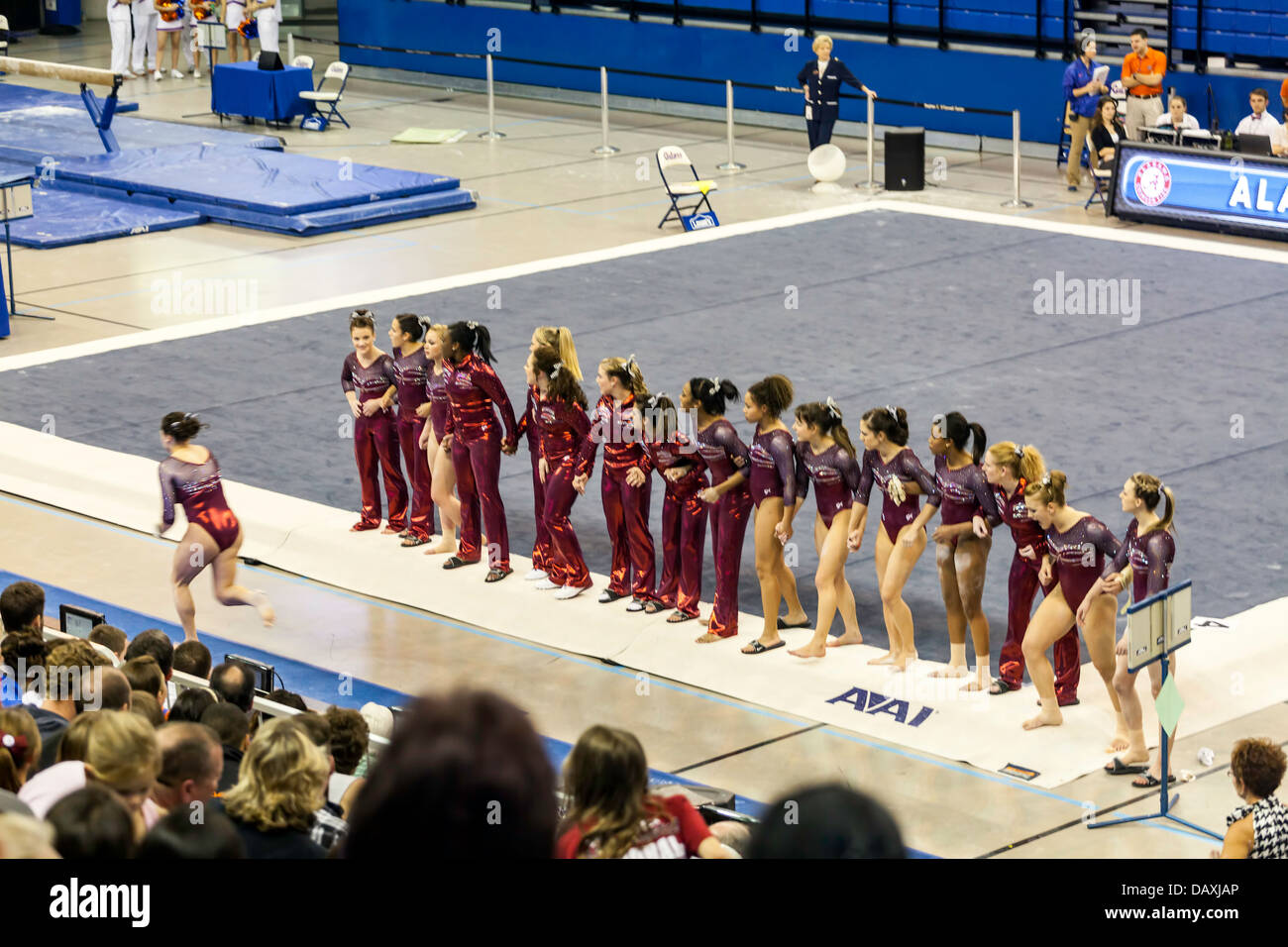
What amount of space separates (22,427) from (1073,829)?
8.96 meters

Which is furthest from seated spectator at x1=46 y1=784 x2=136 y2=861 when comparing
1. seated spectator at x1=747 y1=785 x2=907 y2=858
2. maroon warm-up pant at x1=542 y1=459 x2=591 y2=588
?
maroon warm-up pant at x1=542 y1=459 x2=591 y2=588

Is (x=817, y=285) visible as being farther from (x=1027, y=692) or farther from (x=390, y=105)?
(x=390, y=105)

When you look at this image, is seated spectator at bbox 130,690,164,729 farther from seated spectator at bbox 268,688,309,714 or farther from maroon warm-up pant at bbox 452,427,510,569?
maroon warm-up pant at bbox 452,427,510,569

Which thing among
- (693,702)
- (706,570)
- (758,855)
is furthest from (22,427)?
(758,855)

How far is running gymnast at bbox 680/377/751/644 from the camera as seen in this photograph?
960cm

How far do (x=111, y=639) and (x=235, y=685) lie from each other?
990 mm

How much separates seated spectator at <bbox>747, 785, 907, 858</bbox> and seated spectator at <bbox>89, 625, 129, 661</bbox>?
18.7 feet

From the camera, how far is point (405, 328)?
36.3 feet

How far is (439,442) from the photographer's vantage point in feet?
35.8

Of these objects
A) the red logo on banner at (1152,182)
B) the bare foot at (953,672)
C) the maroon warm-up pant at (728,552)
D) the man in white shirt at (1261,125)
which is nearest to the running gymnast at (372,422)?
the maroon warm-up pant at (728,552)

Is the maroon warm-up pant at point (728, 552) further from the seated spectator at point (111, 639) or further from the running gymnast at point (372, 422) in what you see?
the seated spectator at point (111, 639)

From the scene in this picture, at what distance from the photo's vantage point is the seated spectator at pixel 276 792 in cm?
474

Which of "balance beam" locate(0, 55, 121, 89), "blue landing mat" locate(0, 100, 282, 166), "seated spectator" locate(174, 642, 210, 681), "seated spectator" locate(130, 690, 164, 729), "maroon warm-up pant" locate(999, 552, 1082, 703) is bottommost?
"maroon warm-up pant" locate(999, 552, 1082, 703)

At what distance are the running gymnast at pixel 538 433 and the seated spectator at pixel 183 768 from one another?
4.97m
